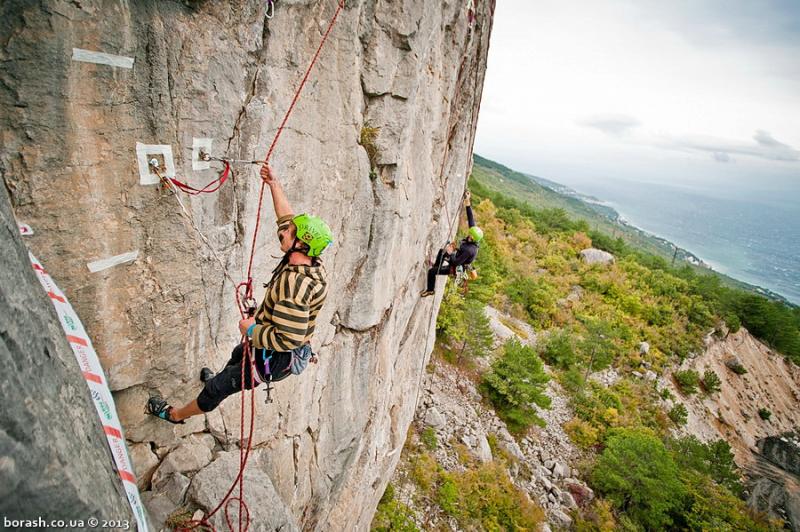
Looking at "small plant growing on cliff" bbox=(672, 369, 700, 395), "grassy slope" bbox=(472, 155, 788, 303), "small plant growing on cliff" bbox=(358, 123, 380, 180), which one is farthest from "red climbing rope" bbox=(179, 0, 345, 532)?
"grassy slope" bbox=(472, 155, 788, 303)

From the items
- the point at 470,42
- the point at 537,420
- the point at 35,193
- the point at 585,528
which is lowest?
the point at 585,528

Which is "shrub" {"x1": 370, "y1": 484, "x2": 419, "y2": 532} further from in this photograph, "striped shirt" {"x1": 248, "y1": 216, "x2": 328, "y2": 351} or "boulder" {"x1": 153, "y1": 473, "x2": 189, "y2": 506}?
"striped shirt" {"x1": 248, "y1": 216, "x2": 328, "y2": 351}

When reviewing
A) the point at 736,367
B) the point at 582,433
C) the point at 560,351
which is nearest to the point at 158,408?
the point at 582,433

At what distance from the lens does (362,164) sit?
553cm

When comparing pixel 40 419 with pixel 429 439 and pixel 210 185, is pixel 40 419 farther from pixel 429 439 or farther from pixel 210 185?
pixel 429 439

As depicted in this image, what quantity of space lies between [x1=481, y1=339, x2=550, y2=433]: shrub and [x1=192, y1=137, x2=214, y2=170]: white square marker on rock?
48.9 feet

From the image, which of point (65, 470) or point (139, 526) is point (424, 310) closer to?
point (139, 526)

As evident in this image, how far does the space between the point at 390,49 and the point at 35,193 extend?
4.40 metres

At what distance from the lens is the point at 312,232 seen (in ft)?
11.5

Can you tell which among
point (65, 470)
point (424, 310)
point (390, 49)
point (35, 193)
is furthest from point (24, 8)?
point (424, 310)

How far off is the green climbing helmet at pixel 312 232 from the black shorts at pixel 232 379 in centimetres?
126

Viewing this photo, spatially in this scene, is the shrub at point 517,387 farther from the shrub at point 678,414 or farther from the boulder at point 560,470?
the shrub at point 678,414

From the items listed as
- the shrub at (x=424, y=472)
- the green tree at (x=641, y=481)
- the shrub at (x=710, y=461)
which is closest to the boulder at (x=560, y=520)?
the green tree at (x=641, y=481)

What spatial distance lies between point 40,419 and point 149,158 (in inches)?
88.7
